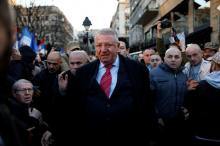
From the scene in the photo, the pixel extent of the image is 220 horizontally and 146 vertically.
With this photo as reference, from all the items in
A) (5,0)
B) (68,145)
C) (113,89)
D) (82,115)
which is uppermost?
(5,0)

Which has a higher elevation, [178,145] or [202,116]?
[202,116]

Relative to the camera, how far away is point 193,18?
86.0ft

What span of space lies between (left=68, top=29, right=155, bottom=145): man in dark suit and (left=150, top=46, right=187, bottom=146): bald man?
1500mm

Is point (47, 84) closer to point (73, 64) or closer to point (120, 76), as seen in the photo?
point (73, 64)

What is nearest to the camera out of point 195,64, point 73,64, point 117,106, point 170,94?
point 117,106

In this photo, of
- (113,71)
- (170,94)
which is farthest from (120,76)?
(170,94)

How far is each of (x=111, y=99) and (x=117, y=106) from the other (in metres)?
0.10

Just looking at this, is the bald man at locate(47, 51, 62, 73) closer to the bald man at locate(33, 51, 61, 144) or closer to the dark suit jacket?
the bald man at locate(33, 51, 61, 144)

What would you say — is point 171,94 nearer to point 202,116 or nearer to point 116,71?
point 202,116

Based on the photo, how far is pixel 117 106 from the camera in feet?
13.5

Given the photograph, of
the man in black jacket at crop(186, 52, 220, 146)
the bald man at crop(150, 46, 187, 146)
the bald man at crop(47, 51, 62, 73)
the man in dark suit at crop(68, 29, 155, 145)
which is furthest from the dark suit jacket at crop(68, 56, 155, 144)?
the bald man at crop(47, 51, 62, 73)

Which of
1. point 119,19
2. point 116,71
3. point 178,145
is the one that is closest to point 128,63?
point 116,71

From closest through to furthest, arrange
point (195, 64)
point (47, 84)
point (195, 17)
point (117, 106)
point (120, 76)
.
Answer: point (117, 106), point (120, 76), point (47, 84), point (195, 64), point (195, 17)

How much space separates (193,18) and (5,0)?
25893mm
